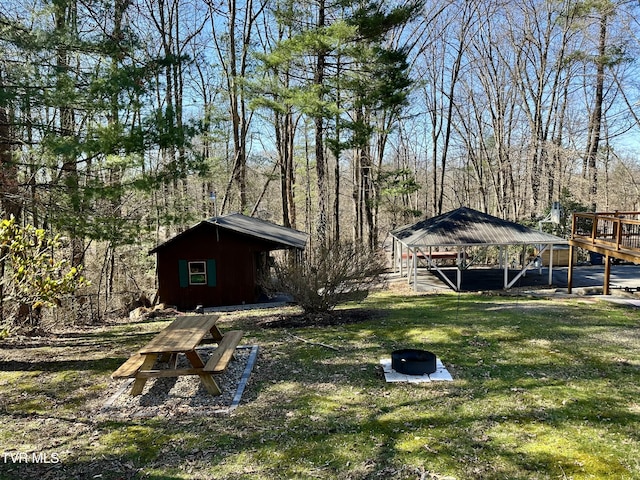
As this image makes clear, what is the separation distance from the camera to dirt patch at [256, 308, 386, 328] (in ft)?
30.4

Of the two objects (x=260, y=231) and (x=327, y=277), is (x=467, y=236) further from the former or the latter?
(x=327, y=277)

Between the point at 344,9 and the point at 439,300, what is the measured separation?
9785mm

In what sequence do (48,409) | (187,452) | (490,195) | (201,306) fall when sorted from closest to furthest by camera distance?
(187,452) < (48,409) < (201,306) < (490,195)

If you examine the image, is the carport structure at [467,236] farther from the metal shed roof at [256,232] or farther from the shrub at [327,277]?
the shrub at [327,277]

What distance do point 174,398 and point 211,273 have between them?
28.5 feet

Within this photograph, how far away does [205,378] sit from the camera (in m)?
5.27

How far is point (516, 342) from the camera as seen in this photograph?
24.3ft

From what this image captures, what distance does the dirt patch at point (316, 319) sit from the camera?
9.27m

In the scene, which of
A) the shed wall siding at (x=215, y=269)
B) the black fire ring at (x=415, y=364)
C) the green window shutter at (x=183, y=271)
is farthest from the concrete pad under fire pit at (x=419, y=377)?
the green window shutter at (x=183, y=271)

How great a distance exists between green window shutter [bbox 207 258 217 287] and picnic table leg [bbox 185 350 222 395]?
8.62 meters

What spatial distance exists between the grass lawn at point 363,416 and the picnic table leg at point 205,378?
1.35ft

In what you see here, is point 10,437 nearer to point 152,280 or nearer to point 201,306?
point 201,306

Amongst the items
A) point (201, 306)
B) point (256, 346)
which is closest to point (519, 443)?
point (256, 346)

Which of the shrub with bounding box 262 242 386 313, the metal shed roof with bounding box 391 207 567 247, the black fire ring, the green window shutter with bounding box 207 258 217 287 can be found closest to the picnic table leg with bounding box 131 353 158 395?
the black fire ring
